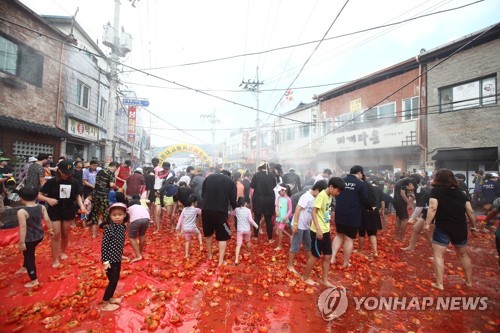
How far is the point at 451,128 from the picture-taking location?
47.7 feet

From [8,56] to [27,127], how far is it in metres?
3.38

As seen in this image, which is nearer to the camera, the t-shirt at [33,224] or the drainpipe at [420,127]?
the t-shirt at [33,224]

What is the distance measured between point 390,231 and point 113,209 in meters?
9.12

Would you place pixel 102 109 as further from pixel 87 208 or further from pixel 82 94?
pixel 87 208

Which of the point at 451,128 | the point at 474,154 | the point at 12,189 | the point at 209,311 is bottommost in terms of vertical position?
the point at 209,311

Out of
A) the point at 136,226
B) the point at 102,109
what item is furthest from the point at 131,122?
the point at 136,226

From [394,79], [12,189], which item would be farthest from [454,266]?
[394,79]

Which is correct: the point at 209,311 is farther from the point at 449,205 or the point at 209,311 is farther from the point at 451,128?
the point at 451,128

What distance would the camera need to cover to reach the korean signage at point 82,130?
47.4 ft

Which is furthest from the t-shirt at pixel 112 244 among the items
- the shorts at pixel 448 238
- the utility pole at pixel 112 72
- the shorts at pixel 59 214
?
the utility pole at pixel 112 72

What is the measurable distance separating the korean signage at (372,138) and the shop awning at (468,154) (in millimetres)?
2283

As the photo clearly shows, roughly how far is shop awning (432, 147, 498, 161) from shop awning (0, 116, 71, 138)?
21.9m

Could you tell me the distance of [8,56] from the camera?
10695mm

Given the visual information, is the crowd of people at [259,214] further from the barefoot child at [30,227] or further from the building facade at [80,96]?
the building facade at [80,96]
